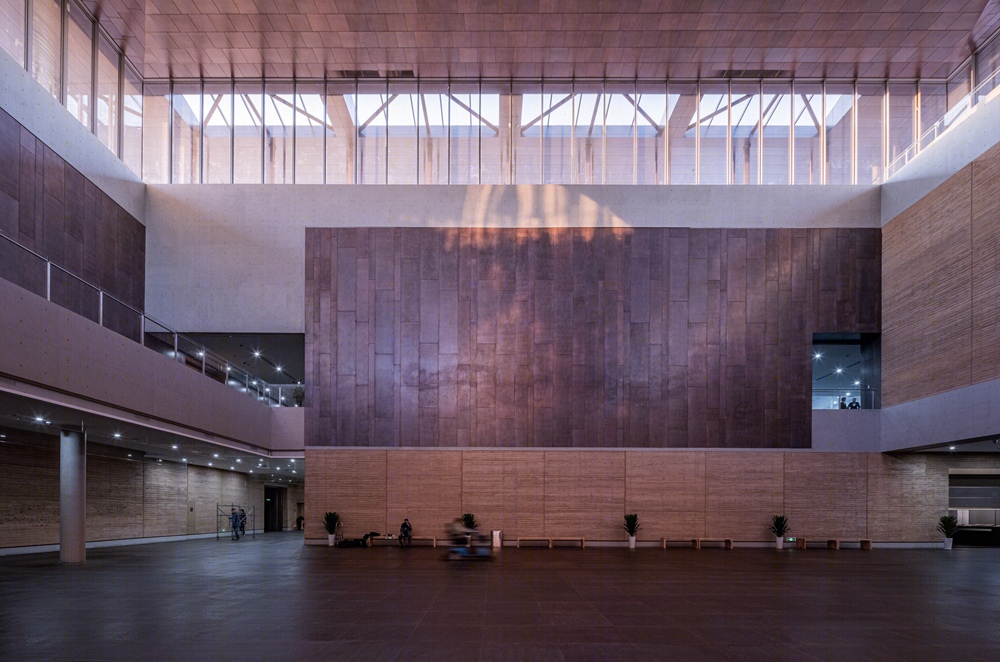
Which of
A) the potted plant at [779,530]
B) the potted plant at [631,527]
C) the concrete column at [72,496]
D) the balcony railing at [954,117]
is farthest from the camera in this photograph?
the potted plant at [779,530]

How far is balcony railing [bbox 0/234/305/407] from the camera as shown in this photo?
13586mm

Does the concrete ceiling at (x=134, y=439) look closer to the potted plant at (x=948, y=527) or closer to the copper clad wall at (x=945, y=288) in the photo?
the copper clad wall at (x=945, y=288)

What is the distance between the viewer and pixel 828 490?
26.7 metres

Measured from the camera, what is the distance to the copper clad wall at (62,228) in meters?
14.7

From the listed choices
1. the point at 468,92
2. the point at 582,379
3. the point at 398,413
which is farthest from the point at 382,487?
the point at 468,92

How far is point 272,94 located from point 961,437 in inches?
1019

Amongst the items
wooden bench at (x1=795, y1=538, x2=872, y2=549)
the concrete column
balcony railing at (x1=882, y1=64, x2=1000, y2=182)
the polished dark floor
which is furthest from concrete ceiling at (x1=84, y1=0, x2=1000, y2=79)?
wooden bench at (x1=795, y1=538, x2=872, y2=549)

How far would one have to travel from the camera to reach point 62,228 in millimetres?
21484

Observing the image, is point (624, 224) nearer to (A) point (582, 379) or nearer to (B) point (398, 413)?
(A) point (582, 379)

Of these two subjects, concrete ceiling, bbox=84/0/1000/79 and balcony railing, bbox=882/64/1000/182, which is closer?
balcony railing, bbox=882/64/1000/182

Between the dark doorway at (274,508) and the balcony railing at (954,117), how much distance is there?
35395 mm

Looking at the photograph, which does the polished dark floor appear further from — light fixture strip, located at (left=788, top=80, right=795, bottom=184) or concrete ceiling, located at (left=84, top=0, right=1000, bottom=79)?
concrete ceiling, located at (left=84, top=0, right=1000, bottom=79)

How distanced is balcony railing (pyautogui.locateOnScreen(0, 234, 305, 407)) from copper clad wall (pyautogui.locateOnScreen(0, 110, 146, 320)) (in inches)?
1.0

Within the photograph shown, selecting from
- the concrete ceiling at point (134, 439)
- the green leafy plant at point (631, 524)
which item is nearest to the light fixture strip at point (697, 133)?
the green leafy plant at point (631, 524)
